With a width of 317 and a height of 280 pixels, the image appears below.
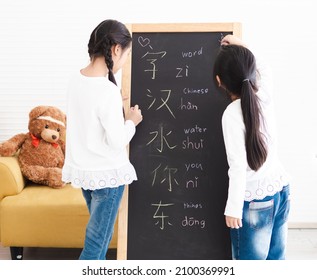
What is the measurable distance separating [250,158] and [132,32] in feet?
2.82

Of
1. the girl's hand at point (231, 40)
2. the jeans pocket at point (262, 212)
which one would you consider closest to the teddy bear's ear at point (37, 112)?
the girl's hand at point (231, 40)

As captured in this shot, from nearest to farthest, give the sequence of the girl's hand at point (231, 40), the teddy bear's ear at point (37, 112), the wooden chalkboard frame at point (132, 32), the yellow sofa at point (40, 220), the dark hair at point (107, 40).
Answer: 1. the dark hair at point (107, 40)
2. the girl's hand at point (231, 40)
3. the wooden chalkboard frame at point (132, 32)
4. the yellow sofa at point (40, 220)
5. the teddy bear's ear at point (37, 112)

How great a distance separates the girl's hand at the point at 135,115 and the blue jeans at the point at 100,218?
318 mm

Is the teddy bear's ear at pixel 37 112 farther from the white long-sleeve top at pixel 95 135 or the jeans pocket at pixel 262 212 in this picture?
the jeans pocket at pixel 262 212

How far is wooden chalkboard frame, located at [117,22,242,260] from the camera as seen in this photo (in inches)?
87.1

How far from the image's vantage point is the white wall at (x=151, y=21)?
346cm

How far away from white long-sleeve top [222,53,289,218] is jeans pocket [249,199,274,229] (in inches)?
1.2

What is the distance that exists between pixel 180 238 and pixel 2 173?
1.25 m

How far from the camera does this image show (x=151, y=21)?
346 centimetres

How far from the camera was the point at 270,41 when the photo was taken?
348cm

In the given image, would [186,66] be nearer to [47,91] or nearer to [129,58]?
[129,58]

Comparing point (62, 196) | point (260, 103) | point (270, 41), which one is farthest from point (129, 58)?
point (270, 41)

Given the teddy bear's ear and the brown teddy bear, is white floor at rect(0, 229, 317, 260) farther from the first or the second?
the teddy bear's ear

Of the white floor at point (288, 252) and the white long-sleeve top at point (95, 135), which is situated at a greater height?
the white long-sleeve top at point (95, 135)
